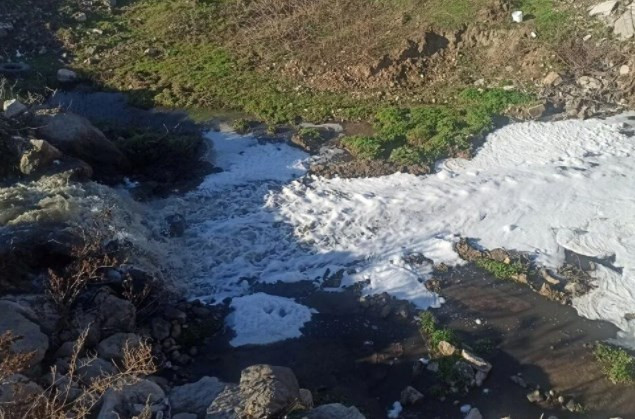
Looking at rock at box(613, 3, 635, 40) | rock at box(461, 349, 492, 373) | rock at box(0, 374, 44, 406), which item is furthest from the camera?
rock at box(613, 3, 635, 40)

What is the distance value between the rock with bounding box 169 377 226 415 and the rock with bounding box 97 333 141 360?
981 millimetres

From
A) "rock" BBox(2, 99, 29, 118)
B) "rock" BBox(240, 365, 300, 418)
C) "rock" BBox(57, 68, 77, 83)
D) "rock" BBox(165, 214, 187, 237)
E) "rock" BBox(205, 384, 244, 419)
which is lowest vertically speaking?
"rock" BBox(165, 214, 187, 237)

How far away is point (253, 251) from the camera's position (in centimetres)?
1102

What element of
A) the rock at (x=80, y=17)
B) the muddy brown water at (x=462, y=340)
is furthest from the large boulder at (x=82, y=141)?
the rock at (x=80, y=17)

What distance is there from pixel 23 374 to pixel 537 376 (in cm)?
593

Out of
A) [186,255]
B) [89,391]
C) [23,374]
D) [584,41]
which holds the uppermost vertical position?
[584,41]

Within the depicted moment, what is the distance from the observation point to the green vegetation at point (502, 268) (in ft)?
33.1

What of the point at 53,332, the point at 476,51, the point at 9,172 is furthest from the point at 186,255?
the point at 476,51

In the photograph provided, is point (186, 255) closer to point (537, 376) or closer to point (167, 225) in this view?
point (167, 225)

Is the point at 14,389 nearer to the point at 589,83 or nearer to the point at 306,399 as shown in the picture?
the point at 306,399

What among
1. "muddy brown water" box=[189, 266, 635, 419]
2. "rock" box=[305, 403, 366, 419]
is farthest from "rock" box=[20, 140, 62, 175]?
"rock" box=[305, 403, 366, 419]

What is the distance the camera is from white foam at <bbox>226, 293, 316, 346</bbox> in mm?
9438

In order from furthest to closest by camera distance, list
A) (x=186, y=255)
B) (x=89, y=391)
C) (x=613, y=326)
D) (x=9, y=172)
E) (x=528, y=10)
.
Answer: (x=528, y=10) < (x=9, y=172) < (x=186, y=255) < (x=613, y=326) < (x=89, y=391)

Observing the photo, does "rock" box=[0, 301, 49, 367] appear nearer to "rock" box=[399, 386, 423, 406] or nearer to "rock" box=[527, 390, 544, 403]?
"rock" box=[399, 386, 423, 406]
